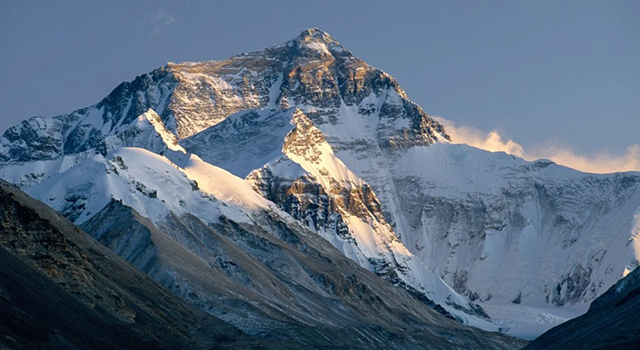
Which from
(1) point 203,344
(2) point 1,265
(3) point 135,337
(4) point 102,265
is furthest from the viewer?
(4) point 102,265

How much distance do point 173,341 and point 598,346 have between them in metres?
50.5

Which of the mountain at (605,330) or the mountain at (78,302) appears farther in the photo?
the mountain at (605,330)

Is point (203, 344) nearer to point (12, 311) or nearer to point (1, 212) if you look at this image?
point (1, 212)

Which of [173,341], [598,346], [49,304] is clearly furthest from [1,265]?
[598,346]

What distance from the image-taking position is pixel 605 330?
16125cm

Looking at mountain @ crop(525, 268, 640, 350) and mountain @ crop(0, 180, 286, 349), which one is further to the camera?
mountain @ crop(525, 268, 640, 350)

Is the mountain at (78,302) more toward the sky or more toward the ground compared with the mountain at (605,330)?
more toward the ground

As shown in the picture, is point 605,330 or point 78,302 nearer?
point 78,302

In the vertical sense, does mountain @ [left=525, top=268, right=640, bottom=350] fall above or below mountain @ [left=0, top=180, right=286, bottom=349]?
above

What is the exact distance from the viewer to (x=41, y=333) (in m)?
124

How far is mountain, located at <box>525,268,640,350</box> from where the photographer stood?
152 metres

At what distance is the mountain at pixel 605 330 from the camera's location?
15162 cm

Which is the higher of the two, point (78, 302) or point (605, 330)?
point (605, 330)

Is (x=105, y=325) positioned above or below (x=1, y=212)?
below
